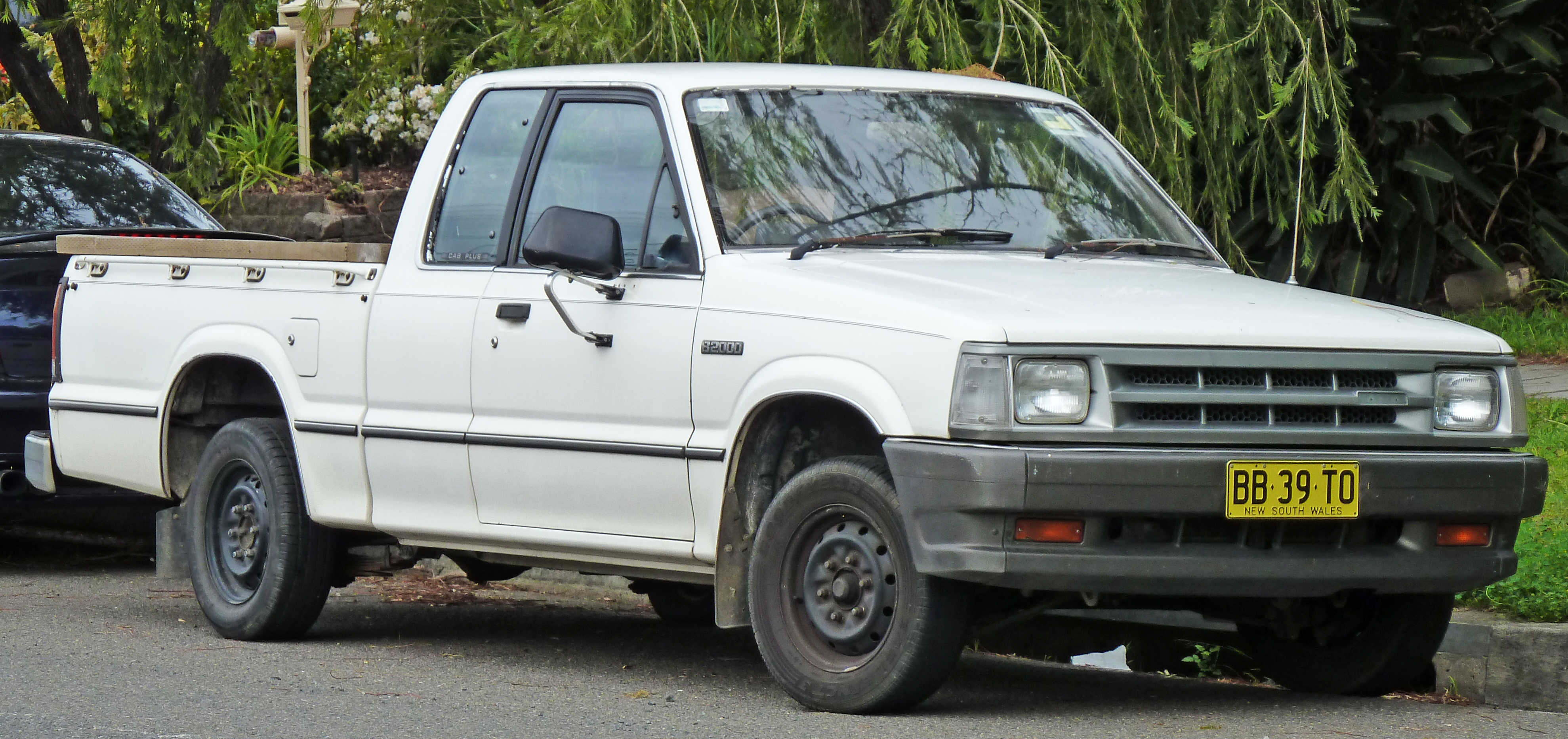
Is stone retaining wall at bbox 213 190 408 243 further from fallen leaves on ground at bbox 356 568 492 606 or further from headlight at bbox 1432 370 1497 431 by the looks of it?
headlight at bbox 1432 370 1497 431

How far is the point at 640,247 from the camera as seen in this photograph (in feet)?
19.5

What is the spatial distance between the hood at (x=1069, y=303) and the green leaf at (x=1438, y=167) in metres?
7.82

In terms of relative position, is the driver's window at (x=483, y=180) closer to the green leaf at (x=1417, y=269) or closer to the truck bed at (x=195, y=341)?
the truck bed at (x=195, y=341)

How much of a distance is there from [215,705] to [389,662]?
992 millimetres

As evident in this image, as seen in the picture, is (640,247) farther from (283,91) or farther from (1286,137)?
(283,91)

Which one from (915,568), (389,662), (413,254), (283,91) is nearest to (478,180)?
(413,254)

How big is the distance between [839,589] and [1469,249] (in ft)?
31.2

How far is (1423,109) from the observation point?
1320 cm

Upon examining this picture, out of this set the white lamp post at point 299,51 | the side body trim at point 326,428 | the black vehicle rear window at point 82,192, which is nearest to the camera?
the side body trim at point 326,428

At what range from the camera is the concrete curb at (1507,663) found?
5816 millimetres

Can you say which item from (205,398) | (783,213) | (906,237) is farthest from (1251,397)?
(205,398)


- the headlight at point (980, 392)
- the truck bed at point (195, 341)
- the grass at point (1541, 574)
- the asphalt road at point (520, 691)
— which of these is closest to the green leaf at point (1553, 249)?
the grass at point (1541, 574)

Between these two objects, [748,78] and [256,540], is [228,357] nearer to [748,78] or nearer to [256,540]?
[256,540]

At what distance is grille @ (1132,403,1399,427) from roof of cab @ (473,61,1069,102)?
67.9 inches
